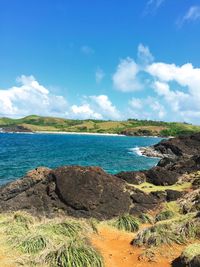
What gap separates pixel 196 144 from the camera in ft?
333

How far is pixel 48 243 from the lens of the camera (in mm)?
15203

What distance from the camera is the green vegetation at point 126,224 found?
20555mm

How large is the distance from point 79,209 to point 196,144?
3262 inches

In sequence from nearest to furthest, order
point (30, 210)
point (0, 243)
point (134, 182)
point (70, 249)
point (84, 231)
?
point (70, 249) < point (0, 243) < point (84, 231) < point (30, 210) < point (134, 182)

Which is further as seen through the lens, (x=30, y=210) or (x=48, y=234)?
(x=30, y=210)

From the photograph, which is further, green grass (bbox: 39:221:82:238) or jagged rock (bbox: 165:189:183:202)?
jagged rock (bbox: 165:189:183:202)

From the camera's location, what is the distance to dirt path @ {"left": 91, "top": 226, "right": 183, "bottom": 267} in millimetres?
14742

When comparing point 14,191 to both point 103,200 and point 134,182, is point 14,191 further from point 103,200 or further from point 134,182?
point 134,182

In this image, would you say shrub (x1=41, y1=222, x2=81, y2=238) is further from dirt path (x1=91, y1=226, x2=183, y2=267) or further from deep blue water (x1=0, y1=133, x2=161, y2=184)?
deep blue water (x1=0, y1=133, x2=161, y2=184)

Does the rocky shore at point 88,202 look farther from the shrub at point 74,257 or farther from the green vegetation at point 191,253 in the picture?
the shrub at point 74,257

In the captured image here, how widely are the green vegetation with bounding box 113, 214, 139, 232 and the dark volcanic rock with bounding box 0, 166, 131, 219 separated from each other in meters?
2.47

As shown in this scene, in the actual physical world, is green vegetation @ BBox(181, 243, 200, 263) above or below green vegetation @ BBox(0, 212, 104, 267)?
above

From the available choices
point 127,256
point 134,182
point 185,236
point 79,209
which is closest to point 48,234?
point 127,256

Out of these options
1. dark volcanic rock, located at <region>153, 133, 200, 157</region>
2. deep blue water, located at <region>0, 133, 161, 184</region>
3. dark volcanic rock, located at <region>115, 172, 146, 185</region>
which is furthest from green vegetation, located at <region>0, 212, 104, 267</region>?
dark volcanic rock, located at <region>153, 133, 200, 157</region>
